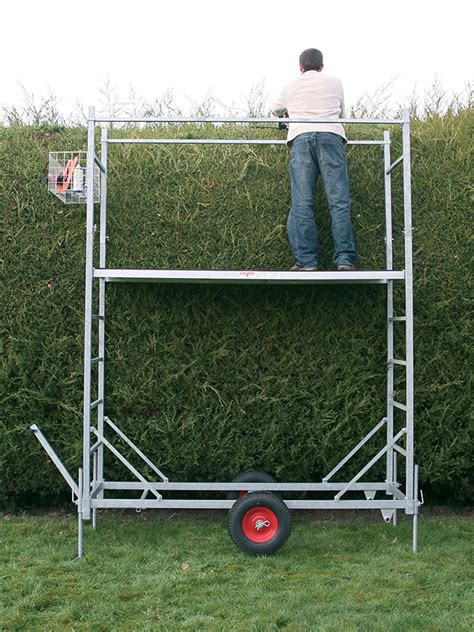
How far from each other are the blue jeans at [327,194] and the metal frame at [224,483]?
0.18 meters

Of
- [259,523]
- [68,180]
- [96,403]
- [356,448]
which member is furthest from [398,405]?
[68,180]

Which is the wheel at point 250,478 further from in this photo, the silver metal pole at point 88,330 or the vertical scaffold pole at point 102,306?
the silver metal pole at point 88,330

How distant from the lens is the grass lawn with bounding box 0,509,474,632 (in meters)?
3.39

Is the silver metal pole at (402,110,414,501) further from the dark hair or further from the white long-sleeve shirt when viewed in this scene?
the dark hair

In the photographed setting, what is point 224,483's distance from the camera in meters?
4.75

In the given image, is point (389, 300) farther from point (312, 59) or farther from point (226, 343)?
point (312, 59)

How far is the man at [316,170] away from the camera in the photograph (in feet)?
14.8

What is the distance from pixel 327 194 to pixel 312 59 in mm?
953

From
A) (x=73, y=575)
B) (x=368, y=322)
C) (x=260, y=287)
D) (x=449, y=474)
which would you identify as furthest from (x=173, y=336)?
(x=449, y=474)

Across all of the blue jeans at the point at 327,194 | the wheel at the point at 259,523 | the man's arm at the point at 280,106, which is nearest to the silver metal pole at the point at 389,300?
the blue jeans at the point at 327,194

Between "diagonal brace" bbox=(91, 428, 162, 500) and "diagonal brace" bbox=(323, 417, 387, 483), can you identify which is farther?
"diagonal brace" bbox=(323, 417, 387, 483)

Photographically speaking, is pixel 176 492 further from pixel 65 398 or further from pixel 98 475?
pixel 65 398

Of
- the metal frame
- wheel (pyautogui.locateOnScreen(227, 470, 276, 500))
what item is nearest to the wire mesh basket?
the metal frame

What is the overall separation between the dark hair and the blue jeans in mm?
525
